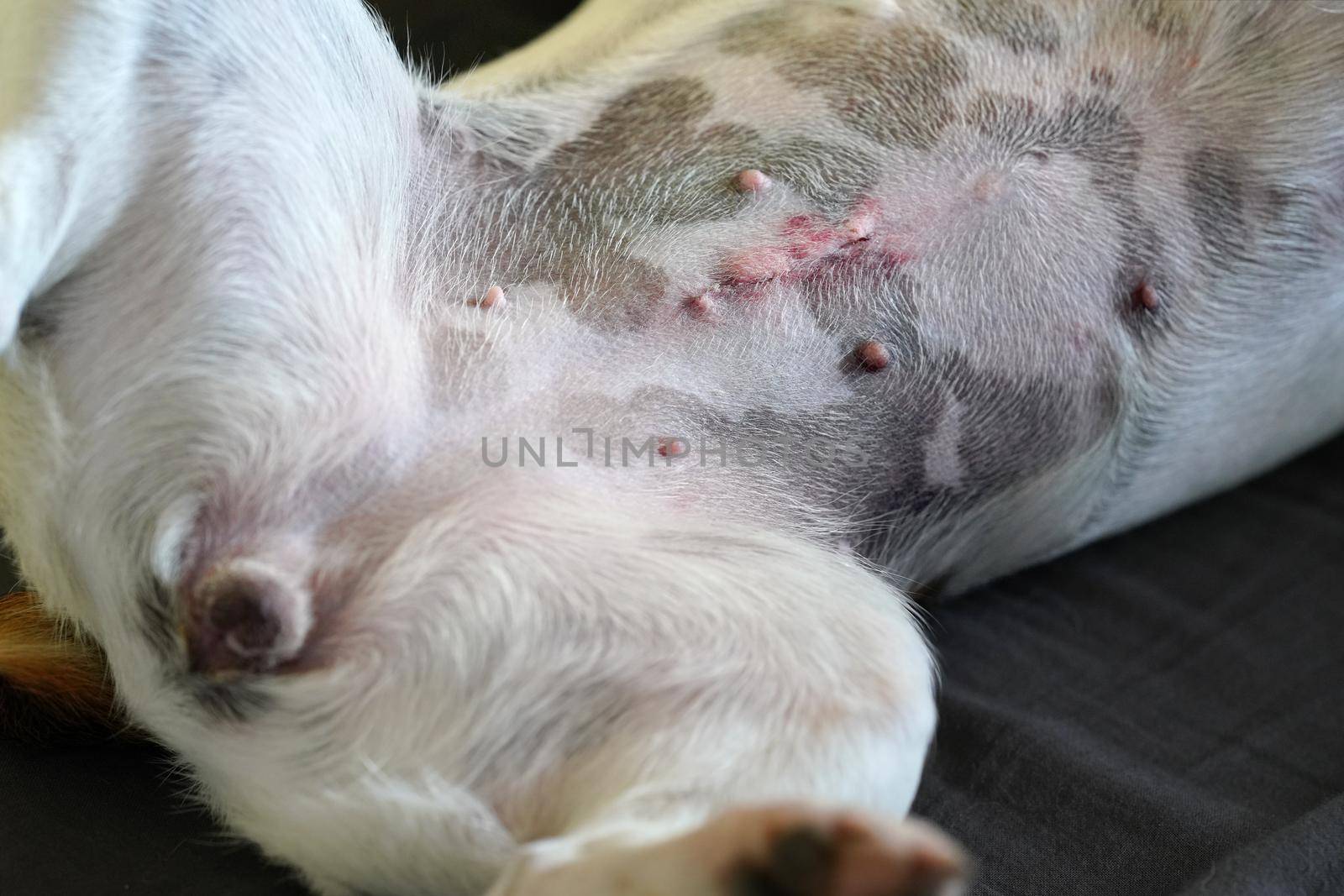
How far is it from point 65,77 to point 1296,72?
0.89m

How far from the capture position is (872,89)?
929 mm

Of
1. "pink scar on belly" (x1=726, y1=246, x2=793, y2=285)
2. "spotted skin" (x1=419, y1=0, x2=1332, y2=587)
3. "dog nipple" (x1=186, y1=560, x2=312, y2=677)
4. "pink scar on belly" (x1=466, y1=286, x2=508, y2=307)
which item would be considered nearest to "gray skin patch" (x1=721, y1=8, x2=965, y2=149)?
"spotted skin" (x1=419, y1=0, x2=1332, y2=587)

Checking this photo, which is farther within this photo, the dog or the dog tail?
the dog tail

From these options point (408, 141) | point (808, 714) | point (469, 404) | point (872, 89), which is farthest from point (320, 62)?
point (808, 714)

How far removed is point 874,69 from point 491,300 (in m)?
0.36

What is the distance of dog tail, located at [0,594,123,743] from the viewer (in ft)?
2.61

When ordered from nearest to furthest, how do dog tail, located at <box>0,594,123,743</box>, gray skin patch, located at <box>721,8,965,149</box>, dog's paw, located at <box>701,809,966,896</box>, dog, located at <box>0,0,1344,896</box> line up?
dog's paw, located at <box>701,809,966,896</box> < dog, located at <box>0,0,1344,896</box> < dog tail, located at <box>0,594,123,743</box> < gray skin patch, located at <box>721,8,965,149</box>

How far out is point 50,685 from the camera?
0.80 metres

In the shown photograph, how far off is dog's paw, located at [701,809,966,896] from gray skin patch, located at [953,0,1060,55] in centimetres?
65

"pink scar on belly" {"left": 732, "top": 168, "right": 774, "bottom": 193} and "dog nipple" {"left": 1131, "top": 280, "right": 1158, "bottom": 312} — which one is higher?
"pink scar on belly" {"left": 732, "top": 168, "right": 774, "bottom": 193}

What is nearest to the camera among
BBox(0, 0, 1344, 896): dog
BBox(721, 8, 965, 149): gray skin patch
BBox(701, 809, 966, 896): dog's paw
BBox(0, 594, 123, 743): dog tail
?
BBox(701, 809, 966, 896): dog's paw

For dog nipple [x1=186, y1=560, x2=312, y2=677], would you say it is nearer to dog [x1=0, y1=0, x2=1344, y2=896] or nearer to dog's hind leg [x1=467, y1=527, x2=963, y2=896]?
dog [x1=0, y1=0, x2=1344, y2=896]

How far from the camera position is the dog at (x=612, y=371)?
68cm

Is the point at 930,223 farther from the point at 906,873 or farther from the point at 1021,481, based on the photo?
the point at 906,873
